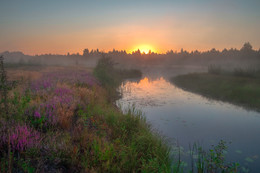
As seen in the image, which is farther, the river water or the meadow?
the river water

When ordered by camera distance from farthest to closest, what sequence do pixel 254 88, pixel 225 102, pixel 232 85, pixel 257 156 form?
pixel 232 85
pixel 254 88
pixel 225 102
pixel 257 156

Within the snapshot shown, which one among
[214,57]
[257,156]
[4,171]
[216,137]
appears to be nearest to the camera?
[4,171]

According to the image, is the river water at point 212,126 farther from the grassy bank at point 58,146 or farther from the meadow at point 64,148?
the grassy bank at point 58,146

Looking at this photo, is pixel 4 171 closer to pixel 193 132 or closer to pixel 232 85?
pixel 193 132

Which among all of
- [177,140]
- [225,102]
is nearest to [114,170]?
[177,140]

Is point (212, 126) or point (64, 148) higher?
point (64, 148)

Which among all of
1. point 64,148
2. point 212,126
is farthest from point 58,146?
point 212,126

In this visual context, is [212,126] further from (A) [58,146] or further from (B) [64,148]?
(A) [58,146]

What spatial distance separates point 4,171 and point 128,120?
5.00 metres

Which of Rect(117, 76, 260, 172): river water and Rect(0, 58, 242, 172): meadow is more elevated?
Rect(0, 58, 242, 172): meadow

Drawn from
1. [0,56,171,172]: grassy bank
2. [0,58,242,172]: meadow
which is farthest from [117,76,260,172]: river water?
[0,56,171,172]: grassy bank

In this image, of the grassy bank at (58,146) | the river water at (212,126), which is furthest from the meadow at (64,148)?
the river water at (212,126)

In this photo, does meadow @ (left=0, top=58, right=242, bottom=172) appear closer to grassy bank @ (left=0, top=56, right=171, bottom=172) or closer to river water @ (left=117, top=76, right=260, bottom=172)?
grassy bank @ (left=0, top=56, right=171, bottom=172)

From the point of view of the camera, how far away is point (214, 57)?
339 ft
